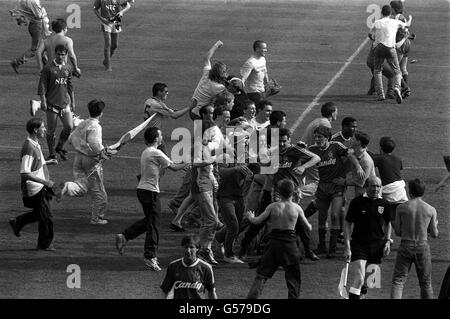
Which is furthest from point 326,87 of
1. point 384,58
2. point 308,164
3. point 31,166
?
point 31,166

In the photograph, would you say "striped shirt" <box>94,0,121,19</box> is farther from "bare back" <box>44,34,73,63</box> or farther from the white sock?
the white sock

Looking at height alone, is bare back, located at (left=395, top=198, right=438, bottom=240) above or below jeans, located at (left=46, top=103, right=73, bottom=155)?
below

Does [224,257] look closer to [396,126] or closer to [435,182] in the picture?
[435,182]

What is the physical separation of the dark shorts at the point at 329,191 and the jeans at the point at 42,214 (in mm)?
4161

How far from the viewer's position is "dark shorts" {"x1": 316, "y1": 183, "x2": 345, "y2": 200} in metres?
21.1

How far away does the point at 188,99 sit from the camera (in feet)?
105

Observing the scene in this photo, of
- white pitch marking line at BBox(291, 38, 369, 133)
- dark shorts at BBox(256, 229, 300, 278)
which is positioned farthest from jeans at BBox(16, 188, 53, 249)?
white pitch marking line at BBox(291, 38, 369, 133)

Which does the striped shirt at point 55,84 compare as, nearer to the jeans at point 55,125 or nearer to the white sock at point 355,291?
the jeans at point 55,125

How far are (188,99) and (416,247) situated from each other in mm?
14103

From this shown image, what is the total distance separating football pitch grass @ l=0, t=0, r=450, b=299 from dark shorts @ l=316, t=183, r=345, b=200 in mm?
1014

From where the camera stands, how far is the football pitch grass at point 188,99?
787 inches

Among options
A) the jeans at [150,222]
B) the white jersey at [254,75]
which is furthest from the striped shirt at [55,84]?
the jeans at [150,222]

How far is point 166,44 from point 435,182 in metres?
14.1

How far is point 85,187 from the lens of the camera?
21.9 metres
